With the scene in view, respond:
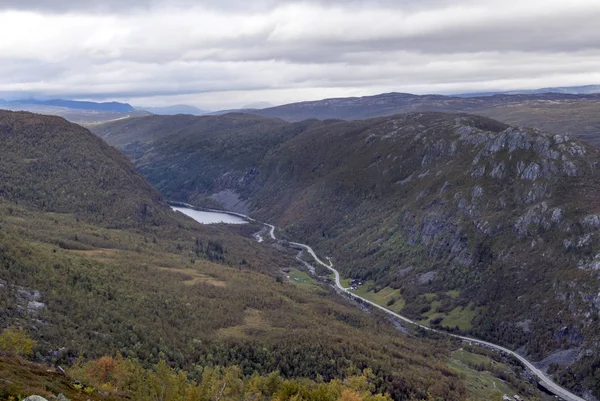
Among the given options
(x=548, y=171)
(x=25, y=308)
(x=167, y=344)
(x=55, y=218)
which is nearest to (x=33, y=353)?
(x=25, y=308)

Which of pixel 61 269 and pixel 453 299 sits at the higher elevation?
pixel 61 269

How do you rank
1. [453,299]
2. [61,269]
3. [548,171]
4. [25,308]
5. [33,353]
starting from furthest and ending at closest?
[548,171] < [453,299] < [61,269] < [25,308] < [33,353]

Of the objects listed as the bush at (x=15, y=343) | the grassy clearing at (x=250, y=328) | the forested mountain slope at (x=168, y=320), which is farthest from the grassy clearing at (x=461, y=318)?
the bush at (x=15, y=343)

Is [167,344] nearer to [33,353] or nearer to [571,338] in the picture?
[33,353]

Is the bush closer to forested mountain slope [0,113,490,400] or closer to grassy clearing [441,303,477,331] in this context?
forested mountain slope [0,113,490,400]

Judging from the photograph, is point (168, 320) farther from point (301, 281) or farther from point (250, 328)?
point (301, 281)

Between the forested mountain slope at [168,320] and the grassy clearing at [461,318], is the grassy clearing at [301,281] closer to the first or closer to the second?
the forested mountain slope at [168,320]

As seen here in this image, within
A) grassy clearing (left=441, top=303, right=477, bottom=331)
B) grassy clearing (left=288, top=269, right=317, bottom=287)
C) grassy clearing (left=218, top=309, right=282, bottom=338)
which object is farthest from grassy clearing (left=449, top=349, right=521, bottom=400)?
grassy clearing (left=288, top=269, right=317, bottom=287)

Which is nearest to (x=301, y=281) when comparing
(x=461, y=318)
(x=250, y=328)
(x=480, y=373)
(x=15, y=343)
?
(x=461, y=318)
